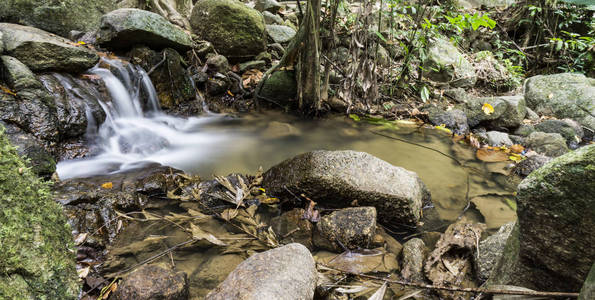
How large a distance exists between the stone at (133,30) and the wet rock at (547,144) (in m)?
6.89

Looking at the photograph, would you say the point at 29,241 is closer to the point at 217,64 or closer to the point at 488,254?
the point at 488,254

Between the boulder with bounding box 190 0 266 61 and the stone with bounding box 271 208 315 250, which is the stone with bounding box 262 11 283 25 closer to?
the boulder with bounding box 190 0 266 61

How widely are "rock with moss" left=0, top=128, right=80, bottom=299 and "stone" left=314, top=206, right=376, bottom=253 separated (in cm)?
173

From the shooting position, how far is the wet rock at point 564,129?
593 cm

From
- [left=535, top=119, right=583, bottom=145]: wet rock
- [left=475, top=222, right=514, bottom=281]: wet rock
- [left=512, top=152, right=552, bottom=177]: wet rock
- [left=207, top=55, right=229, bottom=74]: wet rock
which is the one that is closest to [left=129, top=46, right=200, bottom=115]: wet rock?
[left=207, top=55, right=229, bottom=74]: wet rock

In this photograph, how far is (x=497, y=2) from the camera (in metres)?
11.4

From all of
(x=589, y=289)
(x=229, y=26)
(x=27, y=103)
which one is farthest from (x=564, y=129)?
(x=27, y=103)

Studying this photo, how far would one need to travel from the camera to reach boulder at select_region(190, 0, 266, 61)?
23.0 ft

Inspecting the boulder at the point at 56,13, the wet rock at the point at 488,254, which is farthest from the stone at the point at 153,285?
the boulder at the point at 56,13

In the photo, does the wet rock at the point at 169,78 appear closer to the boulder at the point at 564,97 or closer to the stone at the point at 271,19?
the stone at the point at 271,19

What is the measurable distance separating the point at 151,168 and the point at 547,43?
11.3 meters

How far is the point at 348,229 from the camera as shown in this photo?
100 inches

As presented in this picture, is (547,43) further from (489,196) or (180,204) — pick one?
(180,204)

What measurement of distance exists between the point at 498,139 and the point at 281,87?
4183 mm
